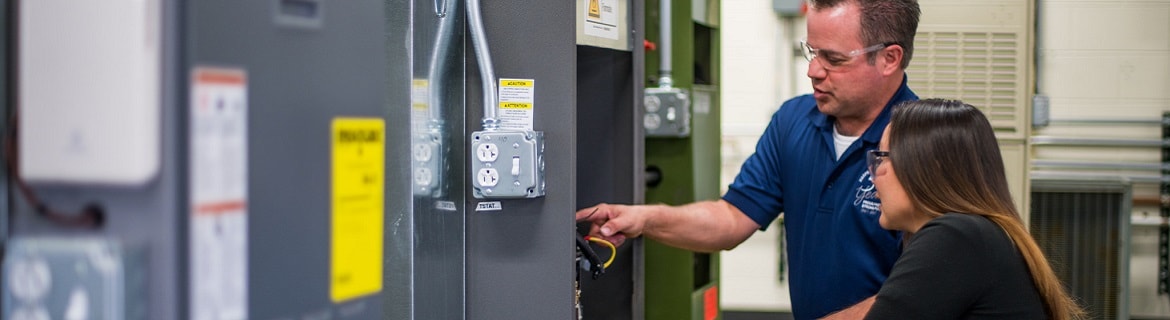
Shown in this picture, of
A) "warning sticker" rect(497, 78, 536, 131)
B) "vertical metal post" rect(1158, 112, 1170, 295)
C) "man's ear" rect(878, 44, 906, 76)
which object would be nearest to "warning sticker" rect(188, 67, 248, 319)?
"warning sticker" rect(497, 78, 536, 131)

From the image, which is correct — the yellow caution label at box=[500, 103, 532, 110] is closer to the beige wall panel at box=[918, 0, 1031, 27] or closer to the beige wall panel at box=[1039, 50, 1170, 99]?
the beige wall panel at box=[918, 0, 1031, 27]

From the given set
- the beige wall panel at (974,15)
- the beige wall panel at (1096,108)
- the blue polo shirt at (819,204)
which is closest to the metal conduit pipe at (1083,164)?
the beige wall panel at (1096,108)

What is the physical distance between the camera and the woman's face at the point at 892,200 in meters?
1.77

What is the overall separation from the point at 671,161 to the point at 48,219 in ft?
7.15

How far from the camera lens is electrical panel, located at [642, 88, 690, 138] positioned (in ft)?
9.50

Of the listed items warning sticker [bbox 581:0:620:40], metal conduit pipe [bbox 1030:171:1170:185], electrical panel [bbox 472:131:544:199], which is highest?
warning sticker [bbox 581:0:620:40]

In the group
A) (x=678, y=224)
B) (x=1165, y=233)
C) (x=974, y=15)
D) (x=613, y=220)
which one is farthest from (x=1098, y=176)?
(x=613, y=220)

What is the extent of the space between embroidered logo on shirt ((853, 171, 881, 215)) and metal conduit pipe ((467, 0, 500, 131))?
2.83ft

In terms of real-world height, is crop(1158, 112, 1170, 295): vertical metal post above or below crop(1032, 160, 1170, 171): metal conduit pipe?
below

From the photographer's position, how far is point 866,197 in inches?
87.4

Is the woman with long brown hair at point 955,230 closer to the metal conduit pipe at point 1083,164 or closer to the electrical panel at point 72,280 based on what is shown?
the electrical panel at point 72,280

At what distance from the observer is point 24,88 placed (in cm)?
102

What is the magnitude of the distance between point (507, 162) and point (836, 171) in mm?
860

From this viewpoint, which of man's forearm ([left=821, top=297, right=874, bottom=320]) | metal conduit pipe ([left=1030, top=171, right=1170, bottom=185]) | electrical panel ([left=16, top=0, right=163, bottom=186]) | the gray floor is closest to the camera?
electrical panel ([left=16, top=0, right=163, bottom=186])
